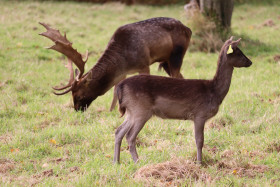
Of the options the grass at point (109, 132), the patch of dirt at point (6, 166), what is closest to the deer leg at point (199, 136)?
the grass at point (109, 132)

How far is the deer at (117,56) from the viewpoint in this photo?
762 cm

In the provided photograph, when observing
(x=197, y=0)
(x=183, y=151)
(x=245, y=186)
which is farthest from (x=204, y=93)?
(x=197, y=0)

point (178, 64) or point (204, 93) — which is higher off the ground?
point (204, 93)

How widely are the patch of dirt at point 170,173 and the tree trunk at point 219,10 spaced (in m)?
8.86

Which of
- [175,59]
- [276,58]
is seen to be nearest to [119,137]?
[175,59]

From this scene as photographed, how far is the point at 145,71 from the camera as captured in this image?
7.89 m

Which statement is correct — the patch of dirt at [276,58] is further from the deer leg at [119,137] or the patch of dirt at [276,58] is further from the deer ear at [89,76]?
the deer leg at [119,137]

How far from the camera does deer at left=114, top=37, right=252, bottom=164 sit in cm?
537

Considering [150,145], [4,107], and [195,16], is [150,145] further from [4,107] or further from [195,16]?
[195,16]

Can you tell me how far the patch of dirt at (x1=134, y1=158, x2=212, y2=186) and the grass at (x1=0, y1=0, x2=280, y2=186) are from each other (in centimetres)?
3

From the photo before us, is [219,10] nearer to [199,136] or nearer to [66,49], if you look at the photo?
[66,49]

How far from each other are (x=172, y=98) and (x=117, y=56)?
2530mm

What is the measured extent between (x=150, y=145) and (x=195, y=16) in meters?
7.78

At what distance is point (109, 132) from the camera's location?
6559mm
